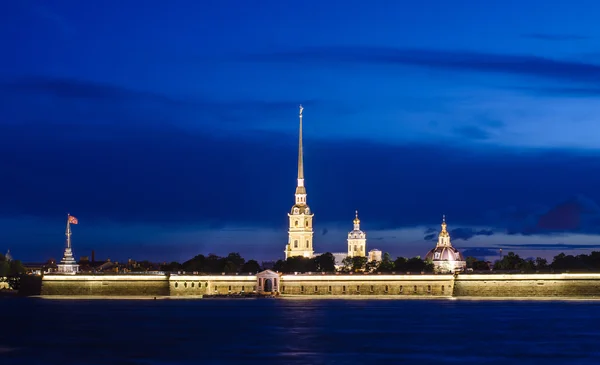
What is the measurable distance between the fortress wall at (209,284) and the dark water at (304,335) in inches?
1669

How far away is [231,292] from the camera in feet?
612

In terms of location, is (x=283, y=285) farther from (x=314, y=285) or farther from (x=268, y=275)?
(x=314, y=285)

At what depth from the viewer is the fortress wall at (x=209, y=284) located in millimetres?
186875

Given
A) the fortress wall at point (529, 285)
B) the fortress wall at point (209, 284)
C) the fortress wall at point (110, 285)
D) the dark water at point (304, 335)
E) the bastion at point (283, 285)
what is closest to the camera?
the dark water at point (304, 335)

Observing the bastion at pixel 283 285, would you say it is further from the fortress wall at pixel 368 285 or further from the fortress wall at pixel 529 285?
the fortress wall at pixel 529 285

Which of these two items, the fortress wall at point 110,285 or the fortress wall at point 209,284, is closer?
the fortress wall at point 209,284

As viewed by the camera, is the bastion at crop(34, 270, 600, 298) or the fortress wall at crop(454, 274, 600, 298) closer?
the fortress wall at crop(454, 274, 600, 298)

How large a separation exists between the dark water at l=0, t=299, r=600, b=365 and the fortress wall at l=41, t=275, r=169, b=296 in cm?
4272

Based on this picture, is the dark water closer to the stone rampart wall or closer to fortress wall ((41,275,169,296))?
the stone rampart wall

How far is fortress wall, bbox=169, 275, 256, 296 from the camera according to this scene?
18688 cm

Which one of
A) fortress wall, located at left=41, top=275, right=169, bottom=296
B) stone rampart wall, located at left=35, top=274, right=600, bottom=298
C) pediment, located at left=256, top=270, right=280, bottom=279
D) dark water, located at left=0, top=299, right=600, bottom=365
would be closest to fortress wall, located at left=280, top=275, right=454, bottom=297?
stone rampart wall, located at left=35, top=274, right=600, bottom=298

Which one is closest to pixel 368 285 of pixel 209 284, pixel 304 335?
pixel 209 284

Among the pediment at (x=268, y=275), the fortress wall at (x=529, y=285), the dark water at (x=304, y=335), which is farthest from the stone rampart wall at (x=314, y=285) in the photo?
the dark water at (x=304, y=335)

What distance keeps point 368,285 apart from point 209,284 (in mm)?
21851
